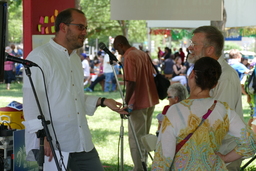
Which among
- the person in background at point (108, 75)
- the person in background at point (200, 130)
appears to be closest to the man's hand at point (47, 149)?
the person in background at point (200, 130)

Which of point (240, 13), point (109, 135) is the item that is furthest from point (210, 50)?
point (109, 135)

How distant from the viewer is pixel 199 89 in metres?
2.74

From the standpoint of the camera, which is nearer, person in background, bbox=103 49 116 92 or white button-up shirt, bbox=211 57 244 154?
white button-up shirt, bbox=211 57 244 154

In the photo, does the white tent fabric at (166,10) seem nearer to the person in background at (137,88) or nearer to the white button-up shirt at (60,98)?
the person in background at (137,88)

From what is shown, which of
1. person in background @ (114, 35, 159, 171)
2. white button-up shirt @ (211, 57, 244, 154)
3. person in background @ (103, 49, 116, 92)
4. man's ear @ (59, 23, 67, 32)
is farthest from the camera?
A: person in background @ (103, 49, 116, 92)

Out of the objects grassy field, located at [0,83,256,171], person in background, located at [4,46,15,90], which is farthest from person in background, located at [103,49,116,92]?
person in background, located at [4,46,15,90]

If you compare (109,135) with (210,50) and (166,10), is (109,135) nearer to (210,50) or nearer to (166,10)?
(166,10)

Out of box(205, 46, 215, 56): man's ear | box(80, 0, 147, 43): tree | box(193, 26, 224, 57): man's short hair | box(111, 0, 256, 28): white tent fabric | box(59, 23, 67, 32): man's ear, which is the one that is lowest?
box(205, 46, 215, 56): man's ear

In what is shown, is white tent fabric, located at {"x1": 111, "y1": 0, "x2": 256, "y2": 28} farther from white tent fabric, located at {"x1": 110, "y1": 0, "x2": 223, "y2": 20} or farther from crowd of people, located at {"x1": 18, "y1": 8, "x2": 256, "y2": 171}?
crowd of people, located at {"x1": 18, "y1": 8, "x2": 256, "y2": 171}

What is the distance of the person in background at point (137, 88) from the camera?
5.73 metres

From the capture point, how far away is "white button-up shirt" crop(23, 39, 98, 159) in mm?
3131

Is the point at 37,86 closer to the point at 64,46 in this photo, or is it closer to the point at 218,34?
the point at 64,46

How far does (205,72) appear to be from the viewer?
270 centimetres

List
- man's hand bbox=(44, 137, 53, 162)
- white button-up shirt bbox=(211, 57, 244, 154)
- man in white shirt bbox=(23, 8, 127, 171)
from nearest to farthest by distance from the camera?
man's hand bbox=(44, 137, 53, 162) → man in white shirt bbox=(23, 8, 127, 171) → white button-up shirt bbox=(211, 57, 244, 154)
